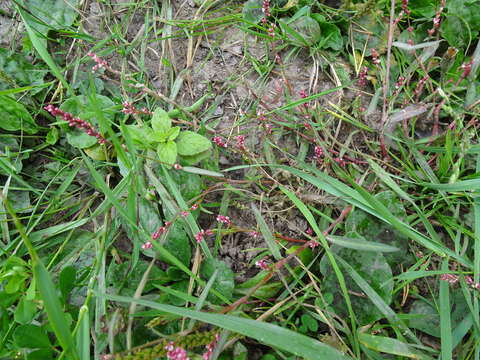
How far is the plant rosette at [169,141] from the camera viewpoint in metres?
1.68

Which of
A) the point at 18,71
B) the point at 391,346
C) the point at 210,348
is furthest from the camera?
the point at 18,71

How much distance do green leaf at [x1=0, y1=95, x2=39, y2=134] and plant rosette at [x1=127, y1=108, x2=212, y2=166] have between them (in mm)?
593

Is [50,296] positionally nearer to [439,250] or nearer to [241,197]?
[241,197]

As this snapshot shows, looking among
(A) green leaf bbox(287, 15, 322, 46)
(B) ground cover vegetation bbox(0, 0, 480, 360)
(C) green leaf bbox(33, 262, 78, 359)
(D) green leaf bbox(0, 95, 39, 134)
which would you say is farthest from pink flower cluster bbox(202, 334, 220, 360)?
(A) green leaf bbox(287, 15, 322, 46)

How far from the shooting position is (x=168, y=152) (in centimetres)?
167

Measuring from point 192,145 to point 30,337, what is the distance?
3.40 ft

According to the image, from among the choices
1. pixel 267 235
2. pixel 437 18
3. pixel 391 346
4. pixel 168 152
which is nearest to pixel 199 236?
pixel 267 235

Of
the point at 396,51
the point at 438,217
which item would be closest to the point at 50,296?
the point at 438,217

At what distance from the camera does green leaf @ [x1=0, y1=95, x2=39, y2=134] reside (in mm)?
1809

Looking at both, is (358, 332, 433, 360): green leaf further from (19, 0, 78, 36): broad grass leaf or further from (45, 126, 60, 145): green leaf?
(19, 0, 78, 36): broad grass leaf

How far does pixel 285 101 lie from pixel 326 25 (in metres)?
0.48

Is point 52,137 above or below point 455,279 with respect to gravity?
above

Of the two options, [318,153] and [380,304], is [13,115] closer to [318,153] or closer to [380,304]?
[318,153]

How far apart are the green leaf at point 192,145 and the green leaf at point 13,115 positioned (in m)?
0.83
